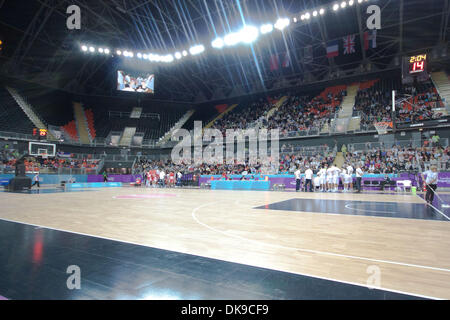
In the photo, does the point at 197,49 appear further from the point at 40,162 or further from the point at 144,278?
the point at 144,278

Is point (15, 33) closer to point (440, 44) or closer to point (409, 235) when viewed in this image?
point (409, 235)

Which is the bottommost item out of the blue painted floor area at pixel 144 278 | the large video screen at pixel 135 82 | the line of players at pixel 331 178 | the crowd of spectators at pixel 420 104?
the blue painted floor area at pixel 144 278

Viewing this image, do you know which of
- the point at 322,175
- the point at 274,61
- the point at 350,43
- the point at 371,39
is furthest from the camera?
the point at 274,61

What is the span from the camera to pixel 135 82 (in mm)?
37531

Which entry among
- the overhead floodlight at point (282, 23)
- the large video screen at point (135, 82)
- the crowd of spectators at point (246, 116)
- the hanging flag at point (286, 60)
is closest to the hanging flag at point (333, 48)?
the hanging flag at point (286, 60)

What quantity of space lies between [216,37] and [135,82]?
613 inches

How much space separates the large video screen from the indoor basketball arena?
0.20 meters

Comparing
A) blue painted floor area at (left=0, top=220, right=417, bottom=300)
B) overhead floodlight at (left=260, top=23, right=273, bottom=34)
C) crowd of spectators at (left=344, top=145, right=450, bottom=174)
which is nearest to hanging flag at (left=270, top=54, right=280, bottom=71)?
overhead floodlight at (left=260, top=23, right=273, bottom=34)

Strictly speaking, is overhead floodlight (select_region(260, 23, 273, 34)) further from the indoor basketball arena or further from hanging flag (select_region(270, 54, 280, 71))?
hanging flag (select_region(270, 54, 280, 71))

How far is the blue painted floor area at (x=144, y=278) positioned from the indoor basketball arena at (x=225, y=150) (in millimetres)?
27

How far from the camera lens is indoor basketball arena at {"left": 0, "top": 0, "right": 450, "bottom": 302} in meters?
3.16

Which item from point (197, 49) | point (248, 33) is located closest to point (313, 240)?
point (248, 33)

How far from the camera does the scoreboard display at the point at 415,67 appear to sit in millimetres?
18391

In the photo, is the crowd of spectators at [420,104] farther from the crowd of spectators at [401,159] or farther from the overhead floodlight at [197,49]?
the overhead floodlight at [197,49]
